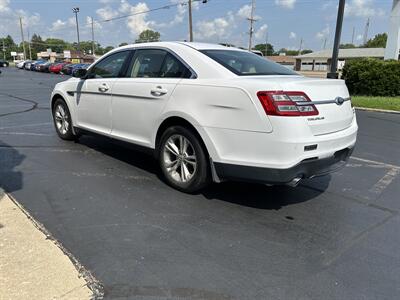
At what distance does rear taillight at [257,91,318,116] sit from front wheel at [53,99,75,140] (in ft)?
13.5

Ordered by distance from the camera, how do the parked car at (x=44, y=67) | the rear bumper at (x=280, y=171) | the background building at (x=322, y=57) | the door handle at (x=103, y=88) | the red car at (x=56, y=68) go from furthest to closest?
the background building at (x=322, y=57)
the parked car at (x=44, y=67)
the red car at (x=56, y=68)
the door handle at (x=103, y=88)
the rear bumper at (x=280, y=171)

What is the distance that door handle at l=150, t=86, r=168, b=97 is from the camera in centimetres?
445

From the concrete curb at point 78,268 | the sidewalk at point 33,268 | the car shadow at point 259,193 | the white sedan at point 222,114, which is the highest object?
the white sedan at point 222,114

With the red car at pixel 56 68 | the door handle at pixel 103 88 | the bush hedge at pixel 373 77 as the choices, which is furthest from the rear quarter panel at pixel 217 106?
the red car at pixel 56 68

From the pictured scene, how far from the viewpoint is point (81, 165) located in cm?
549

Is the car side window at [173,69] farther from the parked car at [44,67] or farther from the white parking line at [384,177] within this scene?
the parked car at [44,67]

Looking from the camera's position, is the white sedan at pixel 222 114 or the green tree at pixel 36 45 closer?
the white sedan at pixel 222 114

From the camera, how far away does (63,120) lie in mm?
6844

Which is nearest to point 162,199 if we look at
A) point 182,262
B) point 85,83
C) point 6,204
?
point 182,262

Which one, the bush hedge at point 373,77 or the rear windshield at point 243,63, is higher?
the rear windshield at point 243,63

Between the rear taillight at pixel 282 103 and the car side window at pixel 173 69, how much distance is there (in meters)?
1.10

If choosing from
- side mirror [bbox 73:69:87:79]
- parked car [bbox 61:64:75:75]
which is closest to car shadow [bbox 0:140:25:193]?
side mirror [bbox 73:69:87:79]

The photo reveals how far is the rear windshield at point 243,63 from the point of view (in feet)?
13.9

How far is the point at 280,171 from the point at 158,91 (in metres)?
1.79
